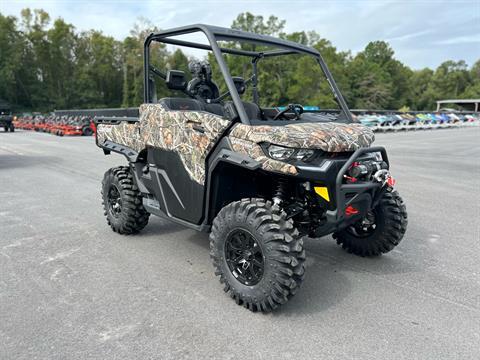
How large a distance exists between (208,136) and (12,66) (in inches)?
2554

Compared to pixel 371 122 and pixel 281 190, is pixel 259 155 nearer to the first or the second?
pixel 281 190

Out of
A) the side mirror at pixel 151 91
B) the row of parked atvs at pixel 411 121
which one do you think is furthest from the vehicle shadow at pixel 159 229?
the row of parked atvs at pixel 411 121

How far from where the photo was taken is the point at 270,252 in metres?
2.83

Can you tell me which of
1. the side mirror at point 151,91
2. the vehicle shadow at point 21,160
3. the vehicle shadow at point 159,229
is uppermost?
the side mirror at point 151,91

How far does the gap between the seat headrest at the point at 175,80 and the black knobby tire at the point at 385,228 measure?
2.31 meters

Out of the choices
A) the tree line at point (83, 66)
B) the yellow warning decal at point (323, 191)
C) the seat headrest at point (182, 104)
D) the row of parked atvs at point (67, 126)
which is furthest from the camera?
the tree line at point (83, 66)

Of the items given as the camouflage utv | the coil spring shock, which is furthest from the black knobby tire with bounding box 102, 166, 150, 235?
the coil spring shock

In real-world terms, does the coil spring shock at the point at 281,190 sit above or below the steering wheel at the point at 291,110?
below

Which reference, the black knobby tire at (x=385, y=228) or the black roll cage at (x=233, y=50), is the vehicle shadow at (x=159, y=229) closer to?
the black roll cage at (x=233, y=50)

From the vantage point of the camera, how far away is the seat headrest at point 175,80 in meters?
4.01

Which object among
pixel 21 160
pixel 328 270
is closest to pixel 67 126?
pixel 21 160

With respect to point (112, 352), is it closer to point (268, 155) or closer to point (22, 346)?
point (22, 346)

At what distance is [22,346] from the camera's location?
2559 millimetres

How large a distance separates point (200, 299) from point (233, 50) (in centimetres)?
281
